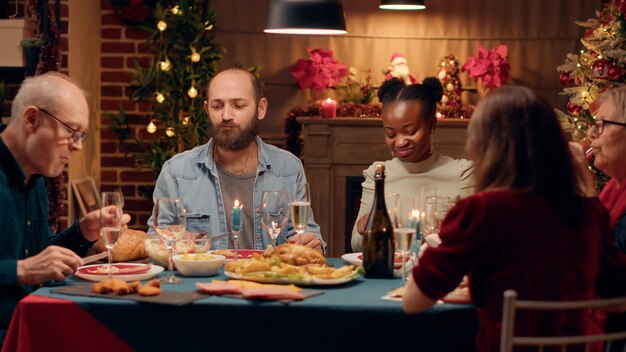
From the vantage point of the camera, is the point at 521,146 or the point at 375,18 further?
the point at 375,18

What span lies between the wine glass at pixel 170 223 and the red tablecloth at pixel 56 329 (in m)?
0.29

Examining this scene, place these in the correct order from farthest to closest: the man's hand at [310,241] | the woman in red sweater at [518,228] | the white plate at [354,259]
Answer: the man's hand at [310,241] < the white plate at [354,259] < the woman in red sweater at [518,228]

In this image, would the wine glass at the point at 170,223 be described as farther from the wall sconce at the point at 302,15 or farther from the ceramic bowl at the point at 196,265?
the wall sconce at the point at 302,15

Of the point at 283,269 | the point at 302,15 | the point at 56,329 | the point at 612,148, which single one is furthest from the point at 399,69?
the point at 56,329

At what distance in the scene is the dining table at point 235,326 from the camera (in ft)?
7.63

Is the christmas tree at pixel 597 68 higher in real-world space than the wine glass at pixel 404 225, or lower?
higher

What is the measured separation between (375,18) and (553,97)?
4.63ft

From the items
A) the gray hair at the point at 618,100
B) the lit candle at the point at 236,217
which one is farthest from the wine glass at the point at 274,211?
the gray hair at the point at 618,100

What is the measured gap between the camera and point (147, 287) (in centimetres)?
242

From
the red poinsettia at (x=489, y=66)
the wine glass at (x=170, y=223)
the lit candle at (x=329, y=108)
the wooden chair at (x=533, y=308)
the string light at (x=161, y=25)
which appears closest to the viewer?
the wooden chair at (x=533, y=308)

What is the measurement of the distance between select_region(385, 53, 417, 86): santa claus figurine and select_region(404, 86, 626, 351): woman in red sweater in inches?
165

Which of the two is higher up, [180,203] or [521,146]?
[521,146]

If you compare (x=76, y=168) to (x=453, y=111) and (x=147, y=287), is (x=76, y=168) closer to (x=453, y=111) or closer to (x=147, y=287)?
(x=453, y=111)

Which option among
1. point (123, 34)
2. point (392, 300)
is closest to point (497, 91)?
point (392, 300)
